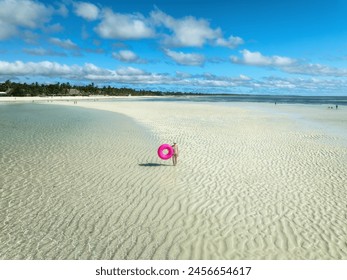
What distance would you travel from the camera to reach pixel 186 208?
9883mm

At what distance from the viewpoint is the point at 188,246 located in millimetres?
7547

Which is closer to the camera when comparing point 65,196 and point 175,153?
point 65,196

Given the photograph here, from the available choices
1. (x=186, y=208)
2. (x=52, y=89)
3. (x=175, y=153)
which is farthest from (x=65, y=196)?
(x=52, y=89)

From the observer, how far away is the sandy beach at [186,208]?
7.44 m

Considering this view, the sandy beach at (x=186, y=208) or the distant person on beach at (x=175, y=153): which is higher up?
the distant person on beach at (x=175, y=153)

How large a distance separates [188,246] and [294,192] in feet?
19.0

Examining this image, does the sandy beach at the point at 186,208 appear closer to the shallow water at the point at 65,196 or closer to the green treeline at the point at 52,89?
the shallow water at the point at 65,196

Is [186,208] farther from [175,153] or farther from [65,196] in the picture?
[175,153]

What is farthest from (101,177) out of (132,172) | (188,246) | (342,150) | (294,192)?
(342,150)

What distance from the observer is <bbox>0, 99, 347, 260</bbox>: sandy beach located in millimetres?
7438

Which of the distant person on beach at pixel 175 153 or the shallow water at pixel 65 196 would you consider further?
the distant person on beach at pixel 175 153

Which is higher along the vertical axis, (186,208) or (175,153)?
(175,153)

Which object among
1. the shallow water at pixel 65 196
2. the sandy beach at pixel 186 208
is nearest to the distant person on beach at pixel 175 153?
the sandy beach at pixel 186 208
